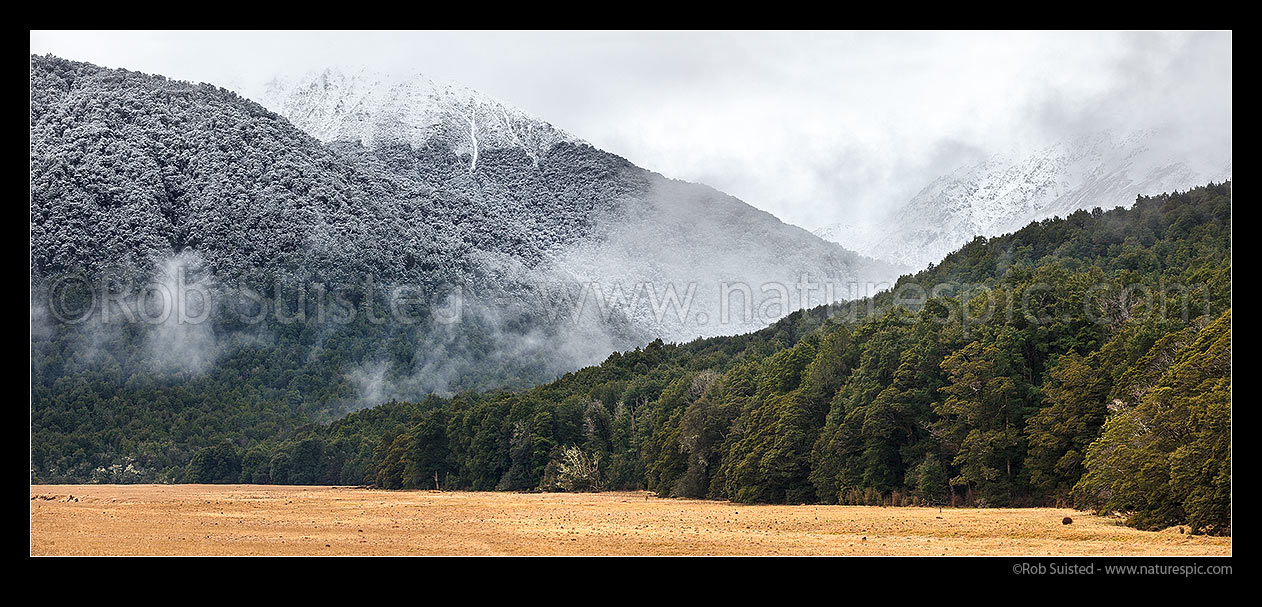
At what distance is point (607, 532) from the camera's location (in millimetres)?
38250

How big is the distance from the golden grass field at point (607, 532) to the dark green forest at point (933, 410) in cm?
284

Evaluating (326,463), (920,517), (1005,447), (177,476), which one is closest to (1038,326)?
(1005,447)

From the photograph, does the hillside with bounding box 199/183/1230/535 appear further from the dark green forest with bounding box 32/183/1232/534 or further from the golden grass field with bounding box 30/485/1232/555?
the golden grass field with bounding box 30/485/1232/555

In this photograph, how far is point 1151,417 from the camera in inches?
1420

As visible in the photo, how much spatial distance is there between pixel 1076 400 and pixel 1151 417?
12.0m

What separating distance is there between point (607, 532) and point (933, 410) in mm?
23240

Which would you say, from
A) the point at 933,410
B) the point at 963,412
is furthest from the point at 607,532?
the point at 933,410

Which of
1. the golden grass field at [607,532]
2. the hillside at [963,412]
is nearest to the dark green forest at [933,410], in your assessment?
the hillside at [963,412]

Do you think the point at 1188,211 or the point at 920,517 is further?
the point at 1188,211

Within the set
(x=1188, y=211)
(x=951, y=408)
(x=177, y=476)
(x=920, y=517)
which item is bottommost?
(x=177, y=476)

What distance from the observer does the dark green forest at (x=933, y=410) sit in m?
36.9

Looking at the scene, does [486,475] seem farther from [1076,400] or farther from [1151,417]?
[1151,417]

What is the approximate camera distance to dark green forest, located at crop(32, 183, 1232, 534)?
1454 inches

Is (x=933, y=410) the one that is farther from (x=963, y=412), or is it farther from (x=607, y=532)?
(x=607, y=532)
